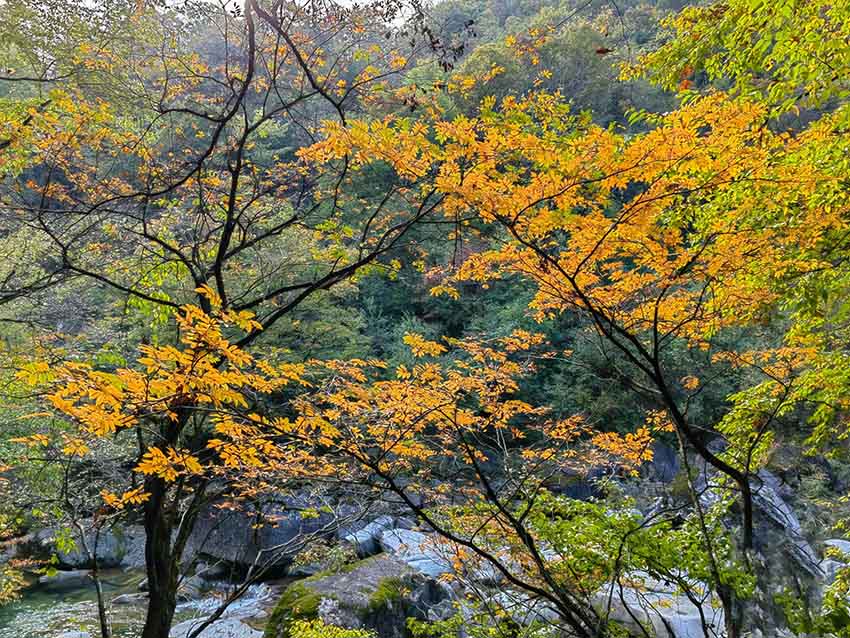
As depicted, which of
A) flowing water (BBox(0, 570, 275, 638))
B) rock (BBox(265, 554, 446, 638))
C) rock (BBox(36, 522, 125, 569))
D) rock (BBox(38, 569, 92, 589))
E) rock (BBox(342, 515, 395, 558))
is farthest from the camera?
rock (BBox(36, 522, 125, 569))

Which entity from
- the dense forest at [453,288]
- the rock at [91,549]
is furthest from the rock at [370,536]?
the rock at [91,549]

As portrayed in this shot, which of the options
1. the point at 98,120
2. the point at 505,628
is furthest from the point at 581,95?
the point at 505,628

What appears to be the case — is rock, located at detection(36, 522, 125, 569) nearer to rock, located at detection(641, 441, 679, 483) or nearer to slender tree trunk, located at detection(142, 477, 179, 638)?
slender tree trunk, located at detection(142, 477, 179, 638)

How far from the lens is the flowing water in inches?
313

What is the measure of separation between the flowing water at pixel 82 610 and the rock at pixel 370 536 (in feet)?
5.74

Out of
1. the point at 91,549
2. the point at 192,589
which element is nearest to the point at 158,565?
the point at 192,589

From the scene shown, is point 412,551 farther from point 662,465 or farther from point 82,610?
point 662,465

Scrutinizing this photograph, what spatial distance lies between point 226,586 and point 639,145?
1089 cm

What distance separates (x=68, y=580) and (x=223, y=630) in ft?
15.3

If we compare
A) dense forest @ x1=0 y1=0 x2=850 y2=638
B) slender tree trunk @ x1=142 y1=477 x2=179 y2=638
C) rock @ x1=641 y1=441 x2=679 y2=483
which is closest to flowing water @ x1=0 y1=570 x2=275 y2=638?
dense forest @ x1=0 y1=0 x2=850 y2=638

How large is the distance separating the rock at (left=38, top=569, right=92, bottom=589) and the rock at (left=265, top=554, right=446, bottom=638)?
6784mm

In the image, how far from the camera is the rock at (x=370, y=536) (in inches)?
378

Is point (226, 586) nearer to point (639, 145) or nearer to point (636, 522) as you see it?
point (636, 522)

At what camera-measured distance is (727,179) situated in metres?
2.98
